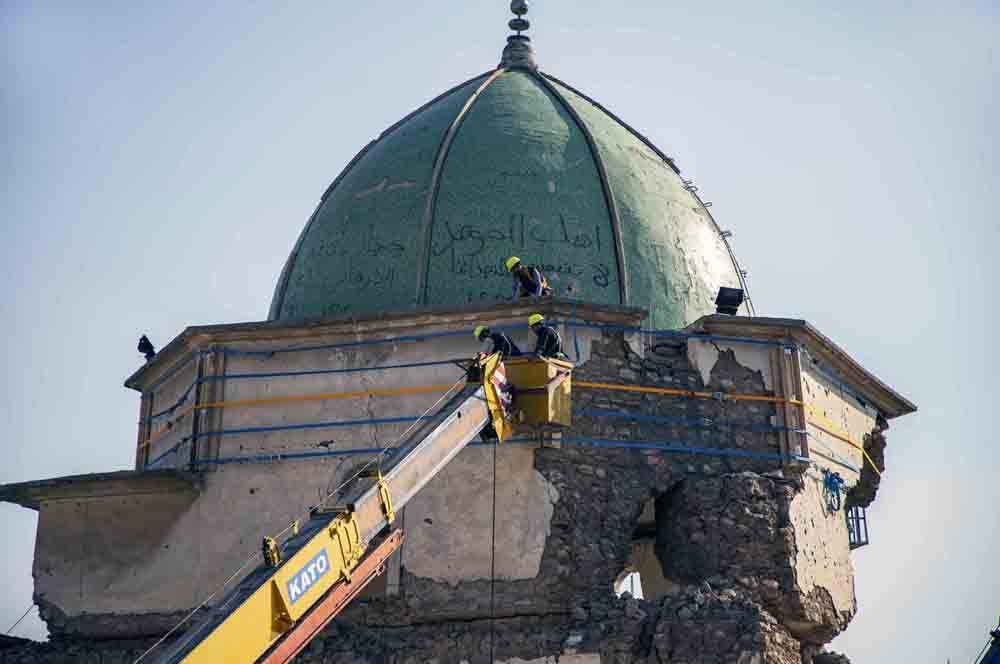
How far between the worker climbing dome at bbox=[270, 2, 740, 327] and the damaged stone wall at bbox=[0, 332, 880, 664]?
5.99 ft

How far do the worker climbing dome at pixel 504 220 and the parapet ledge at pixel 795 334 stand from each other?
124 centimetres

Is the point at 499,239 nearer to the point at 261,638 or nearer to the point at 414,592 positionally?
the point at 414,592

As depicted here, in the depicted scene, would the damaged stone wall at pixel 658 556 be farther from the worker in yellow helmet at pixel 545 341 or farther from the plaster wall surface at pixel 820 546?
the worker in yellow helmet at pixel 545 341

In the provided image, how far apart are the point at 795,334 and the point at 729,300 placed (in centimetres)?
113

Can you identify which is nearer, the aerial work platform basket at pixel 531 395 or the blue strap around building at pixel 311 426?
the aerial work platform basket at pixel 531 395

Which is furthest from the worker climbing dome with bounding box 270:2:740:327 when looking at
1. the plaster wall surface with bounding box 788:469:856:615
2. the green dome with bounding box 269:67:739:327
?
the plaster wall surface with bounding box 788:469:856:615

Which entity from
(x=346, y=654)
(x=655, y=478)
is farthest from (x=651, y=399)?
(x=346, y=654)

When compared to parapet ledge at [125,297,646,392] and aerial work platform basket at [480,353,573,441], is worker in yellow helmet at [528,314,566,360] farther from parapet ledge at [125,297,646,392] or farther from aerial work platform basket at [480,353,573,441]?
parapet ledge at [125,297,646,392]

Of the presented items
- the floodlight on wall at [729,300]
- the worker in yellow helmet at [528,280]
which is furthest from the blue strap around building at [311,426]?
the floodlight on wall at [729,300]

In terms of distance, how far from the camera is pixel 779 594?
18.4 meters

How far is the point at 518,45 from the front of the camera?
24.4 metres

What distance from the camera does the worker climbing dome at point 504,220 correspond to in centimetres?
2070

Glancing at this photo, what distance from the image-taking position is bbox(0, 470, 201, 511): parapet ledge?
1953cm

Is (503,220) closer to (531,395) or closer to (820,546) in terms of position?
(531,395)
